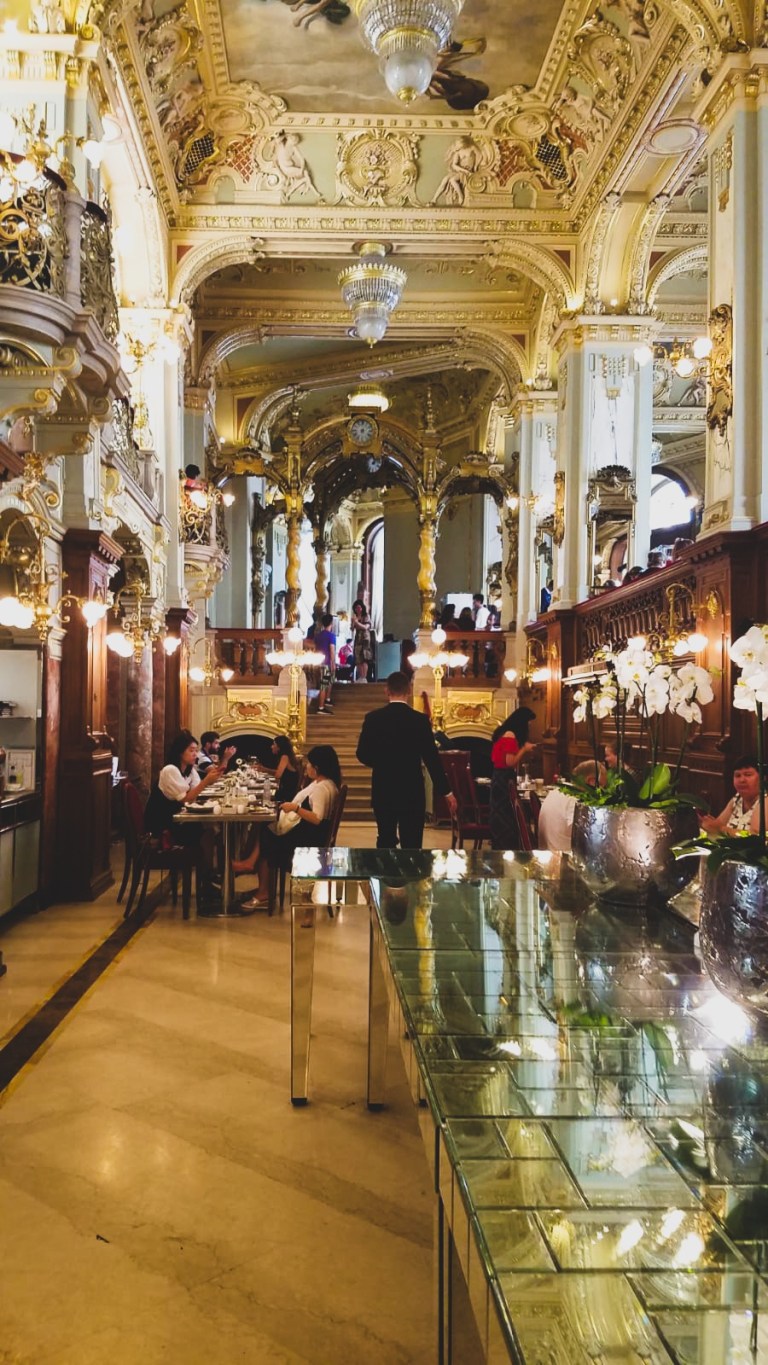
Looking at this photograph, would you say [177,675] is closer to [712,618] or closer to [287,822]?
[287,822]

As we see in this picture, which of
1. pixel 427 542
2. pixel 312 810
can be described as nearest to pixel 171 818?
pixel 312 810

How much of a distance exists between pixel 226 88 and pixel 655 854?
1093 centimetres

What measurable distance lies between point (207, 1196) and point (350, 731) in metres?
14.3

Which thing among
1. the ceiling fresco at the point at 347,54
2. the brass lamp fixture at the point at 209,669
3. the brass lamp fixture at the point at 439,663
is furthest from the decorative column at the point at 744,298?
the brass lamp fixture at the point at 209,669

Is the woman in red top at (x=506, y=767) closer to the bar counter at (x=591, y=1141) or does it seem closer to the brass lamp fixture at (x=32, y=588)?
the brass lamp fixture at (x=32, y=588)

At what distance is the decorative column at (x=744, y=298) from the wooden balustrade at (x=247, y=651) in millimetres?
10208

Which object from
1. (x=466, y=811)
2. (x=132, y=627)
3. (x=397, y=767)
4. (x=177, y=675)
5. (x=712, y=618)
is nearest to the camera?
(x=397, y=767)

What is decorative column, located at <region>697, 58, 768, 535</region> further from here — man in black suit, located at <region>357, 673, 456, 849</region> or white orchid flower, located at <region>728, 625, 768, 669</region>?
white orchid flower, located at <region>728, 625, 768, 669</region>

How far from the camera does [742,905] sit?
1.55 meters

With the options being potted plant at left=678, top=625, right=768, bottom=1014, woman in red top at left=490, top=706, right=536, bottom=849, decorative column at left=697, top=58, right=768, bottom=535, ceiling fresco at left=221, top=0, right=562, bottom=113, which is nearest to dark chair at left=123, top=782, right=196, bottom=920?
woman in red top at left=490, top=706, right=536, bottom=849

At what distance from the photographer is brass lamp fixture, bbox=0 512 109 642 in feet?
20.8

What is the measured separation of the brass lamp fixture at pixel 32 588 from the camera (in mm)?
6344

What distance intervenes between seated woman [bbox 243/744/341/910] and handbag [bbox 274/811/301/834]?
0.09 ft

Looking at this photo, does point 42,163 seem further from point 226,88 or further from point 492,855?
point 226,88
